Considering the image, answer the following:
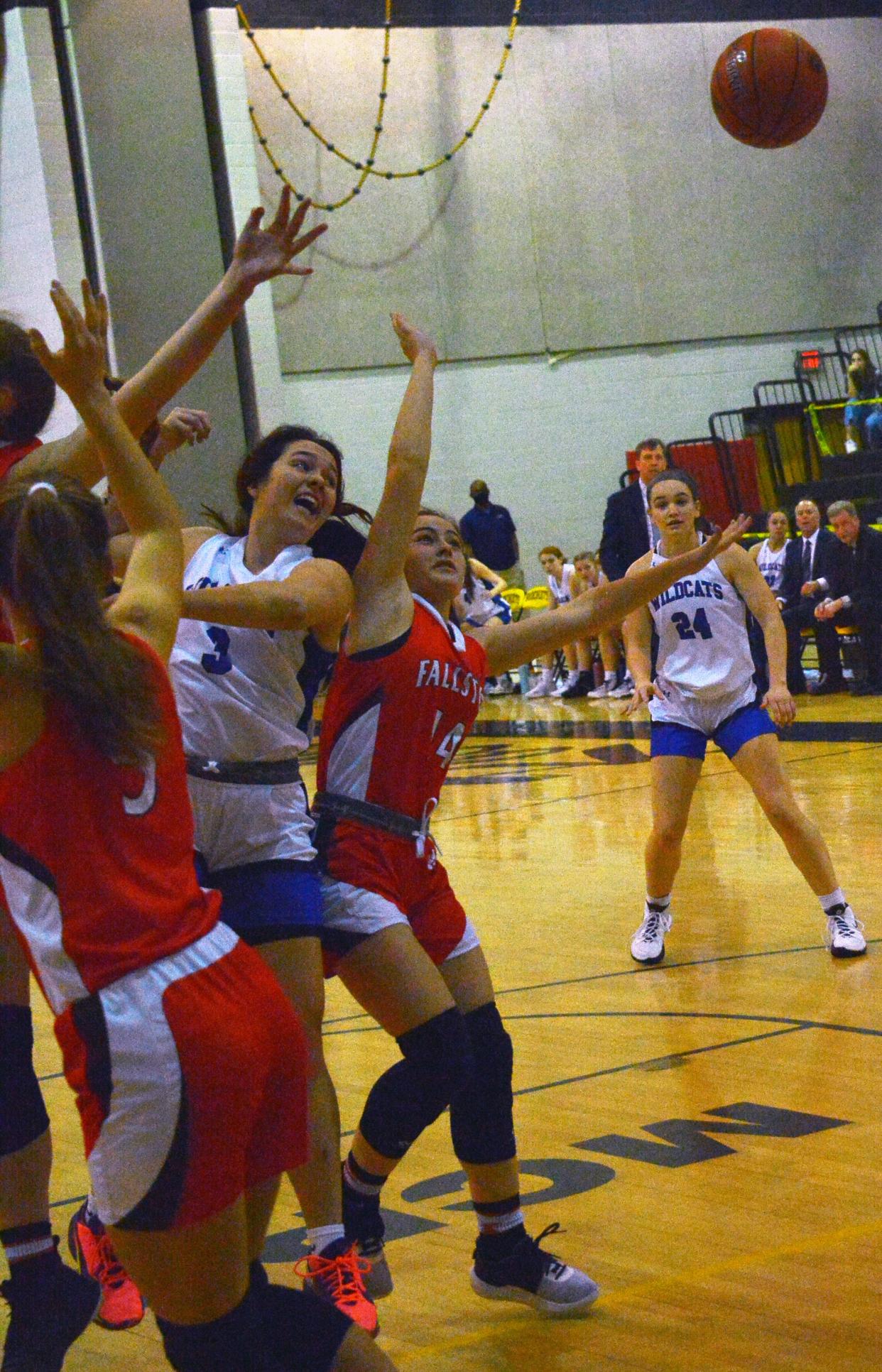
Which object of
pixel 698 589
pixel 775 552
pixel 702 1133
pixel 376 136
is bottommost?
pixel 702 1133

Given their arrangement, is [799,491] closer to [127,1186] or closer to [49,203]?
[49,203]

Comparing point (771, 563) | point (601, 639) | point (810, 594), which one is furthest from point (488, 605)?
point (810, 594)

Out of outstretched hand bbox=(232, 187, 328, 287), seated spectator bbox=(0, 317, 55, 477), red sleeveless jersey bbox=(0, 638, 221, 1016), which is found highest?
outstretched hand bbox=(232, 187, 328, 287)

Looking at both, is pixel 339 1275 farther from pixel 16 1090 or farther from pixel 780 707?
pixel 780 707

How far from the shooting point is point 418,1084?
287cm

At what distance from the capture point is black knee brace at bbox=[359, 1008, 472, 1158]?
9.20 ft

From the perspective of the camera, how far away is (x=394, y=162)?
17531 mm

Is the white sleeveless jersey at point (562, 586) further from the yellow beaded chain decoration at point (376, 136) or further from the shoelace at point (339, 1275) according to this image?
the shoelace at point (339, 1275)

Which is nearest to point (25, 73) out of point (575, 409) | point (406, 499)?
point (575, 409)

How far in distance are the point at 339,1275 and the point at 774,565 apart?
35.9 ft

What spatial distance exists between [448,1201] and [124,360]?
11592 millimetres

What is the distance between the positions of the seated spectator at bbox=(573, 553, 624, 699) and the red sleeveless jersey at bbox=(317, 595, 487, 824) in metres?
11.3

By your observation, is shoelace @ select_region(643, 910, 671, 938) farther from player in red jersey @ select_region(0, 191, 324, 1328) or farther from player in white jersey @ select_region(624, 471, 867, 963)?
player in red jersey @ select_region(0, 191, 324, 1328)

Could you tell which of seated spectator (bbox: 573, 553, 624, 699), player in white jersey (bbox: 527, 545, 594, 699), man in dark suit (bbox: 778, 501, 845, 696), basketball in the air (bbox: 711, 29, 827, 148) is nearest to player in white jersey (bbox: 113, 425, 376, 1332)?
basketball in the air (bbox: 711, 29, 827, 148)
